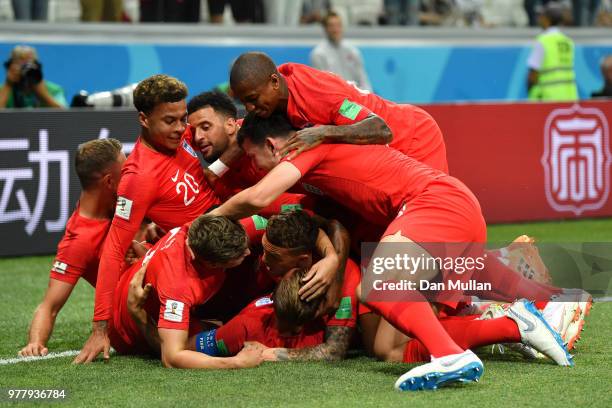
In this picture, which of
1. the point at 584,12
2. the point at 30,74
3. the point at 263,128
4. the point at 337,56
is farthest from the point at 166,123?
the point at 584,12

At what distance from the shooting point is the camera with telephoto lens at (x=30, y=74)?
36.0ft

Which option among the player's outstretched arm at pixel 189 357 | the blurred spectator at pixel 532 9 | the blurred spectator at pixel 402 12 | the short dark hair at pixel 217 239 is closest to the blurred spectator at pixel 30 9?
the blurred spectator at pixel 402 12

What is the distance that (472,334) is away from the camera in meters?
5.53

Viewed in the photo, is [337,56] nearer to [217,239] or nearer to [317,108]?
[317,108]

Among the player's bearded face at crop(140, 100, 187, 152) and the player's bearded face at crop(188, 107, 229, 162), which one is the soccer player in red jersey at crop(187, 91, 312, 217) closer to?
the player's bearded face at crop(188, 107, 229, 162)

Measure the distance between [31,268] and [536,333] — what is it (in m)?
5.19

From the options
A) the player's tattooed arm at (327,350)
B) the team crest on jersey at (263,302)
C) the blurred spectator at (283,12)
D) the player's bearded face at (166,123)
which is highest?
the player's bearded face at (166,123)

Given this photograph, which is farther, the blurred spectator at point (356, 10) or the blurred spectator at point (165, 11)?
the blurred spectator at point (356, 10)

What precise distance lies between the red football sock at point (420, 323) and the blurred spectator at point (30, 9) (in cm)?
874

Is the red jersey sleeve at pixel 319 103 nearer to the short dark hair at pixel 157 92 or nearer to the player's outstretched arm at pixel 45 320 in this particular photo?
the short dark hair at pixel 157 92

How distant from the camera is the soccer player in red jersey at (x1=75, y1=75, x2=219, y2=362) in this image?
586 cm

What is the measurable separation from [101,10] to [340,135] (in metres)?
8.30

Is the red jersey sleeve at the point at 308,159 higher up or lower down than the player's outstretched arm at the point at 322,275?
higher up

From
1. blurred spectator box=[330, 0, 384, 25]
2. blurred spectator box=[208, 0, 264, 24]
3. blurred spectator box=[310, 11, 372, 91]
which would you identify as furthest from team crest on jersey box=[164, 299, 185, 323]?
blurred spectator box=[330, 0, 384, 25]
